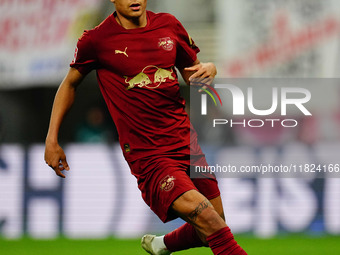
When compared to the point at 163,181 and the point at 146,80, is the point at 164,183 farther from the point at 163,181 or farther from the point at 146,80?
the point at 146,80

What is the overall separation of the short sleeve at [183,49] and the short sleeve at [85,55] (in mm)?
623

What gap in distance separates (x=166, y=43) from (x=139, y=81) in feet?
1.13

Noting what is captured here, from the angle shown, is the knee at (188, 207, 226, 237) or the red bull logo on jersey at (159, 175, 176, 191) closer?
the knee at (188, 207, 226, 237)

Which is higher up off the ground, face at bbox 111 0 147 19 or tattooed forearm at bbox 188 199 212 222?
face at bbox 111 0 147 19

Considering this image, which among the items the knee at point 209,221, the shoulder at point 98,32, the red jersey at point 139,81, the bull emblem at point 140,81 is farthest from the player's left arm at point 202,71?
the knee at point 209,221

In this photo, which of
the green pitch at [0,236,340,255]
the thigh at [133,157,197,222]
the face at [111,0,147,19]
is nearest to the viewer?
the thigh at [133,157,197,222]

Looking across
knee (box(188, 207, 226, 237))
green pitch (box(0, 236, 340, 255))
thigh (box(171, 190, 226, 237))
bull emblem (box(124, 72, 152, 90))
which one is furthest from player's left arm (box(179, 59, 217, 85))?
green pitch (box(0, 236, 340, 255))

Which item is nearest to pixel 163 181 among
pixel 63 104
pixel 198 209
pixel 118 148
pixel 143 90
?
pixel 198 209

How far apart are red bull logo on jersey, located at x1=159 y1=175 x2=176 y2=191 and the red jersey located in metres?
0.23

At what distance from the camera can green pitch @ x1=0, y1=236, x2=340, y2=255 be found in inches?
310

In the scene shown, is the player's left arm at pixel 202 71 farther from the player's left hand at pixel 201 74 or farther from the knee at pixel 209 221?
the knee at pixel 209 221

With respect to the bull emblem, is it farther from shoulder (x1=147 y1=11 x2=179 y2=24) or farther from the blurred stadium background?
the blurred stadium background

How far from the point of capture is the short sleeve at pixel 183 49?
214 inches

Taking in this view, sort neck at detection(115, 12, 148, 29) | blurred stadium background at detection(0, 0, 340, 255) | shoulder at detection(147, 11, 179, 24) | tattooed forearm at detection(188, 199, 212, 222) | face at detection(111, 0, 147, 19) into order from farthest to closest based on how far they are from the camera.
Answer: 1. blurred stadium background at detection(0, 0, 340, 255)
2. shoulder at detection(147, 11, 179, 24)
3. neck at detection(115, 12, 148, 29)
4. face at detection(111, 0, 147, 19)
5. tattooed forearm at detection(188, 199, 212, 222)
